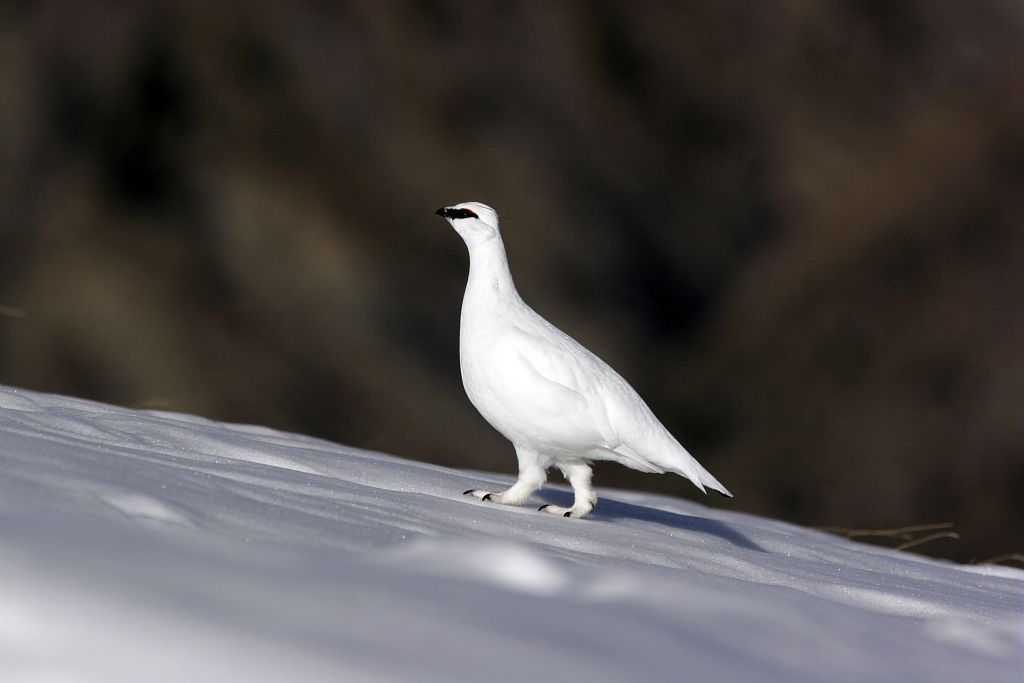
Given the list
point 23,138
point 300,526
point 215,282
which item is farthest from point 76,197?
point 300,526

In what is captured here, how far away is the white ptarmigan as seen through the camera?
2051mm

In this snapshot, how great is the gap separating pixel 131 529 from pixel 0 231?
7.17 m

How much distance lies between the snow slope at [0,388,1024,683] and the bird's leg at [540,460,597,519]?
14cm

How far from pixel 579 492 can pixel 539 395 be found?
Result: 0.24m

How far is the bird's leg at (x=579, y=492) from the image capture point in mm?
2127

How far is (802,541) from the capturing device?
258cm

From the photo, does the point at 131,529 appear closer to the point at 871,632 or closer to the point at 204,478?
the point at 204,478

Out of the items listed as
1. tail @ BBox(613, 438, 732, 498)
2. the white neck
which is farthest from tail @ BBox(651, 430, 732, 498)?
the white neck

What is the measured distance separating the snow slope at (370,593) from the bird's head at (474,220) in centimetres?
54

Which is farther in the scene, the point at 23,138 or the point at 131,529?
the point at 23,138

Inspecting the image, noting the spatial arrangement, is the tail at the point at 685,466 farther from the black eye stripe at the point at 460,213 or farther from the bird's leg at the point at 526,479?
the black eye stripe at the point at 460,213

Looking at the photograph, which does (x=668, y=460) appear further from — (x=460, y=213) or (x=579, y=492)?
(x=460, y=213)

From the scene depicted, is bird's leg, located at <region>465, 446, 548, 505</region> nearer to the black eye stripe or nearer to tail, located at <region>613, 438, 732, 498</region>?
tail, located at <region>613, 438, 732, 498</region>

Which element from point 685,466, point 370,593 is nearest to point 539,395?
point 685,466
